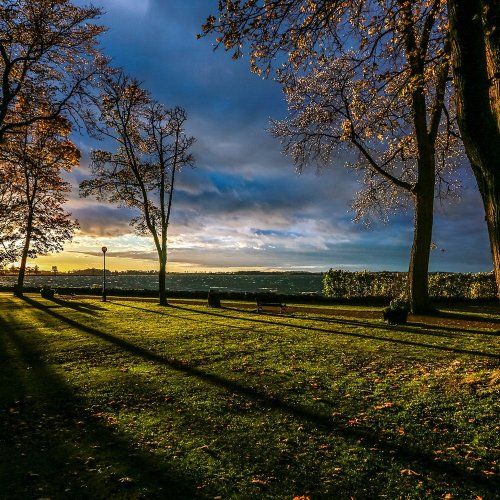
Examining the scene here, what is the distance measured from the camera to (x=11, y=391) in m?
7.77

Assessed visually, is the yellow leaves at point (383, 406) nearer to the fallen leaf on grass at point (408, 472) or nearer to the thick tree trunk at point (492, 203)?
the fallen leaf on grass at point (408, 472)

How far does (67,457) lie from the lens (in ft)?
16.4

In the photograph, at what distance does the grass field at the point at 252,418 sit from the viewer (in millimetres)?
4348

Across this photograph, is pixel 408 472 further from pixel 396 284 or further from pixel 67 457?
pixel 396 284

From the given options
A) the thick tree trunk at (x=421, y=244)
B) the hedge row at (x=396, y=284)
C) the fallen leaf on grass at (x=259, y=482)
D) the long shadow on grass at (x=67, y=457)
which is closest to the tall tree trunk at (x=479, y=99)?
the fallen leaf on grass at (x=259, y=482)

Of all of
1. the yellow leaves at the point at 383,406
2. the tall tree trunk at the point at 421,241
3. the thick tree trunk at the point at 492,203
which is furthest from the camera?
the tall tree trunk at the point at 421,241

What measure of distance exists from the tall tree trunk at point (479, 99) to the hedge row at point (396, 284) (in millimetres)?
23456

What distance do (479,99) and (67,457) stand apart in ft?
25.2

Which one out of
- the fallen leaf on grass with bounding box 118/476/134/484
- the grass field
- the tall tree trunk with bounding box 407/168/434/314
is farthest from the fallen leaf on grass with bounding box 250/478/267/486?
the tall tree trunk with bounding box 407/168/434/314

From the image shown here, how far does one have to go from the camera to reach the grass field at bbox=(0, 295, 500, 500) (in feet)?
14.3

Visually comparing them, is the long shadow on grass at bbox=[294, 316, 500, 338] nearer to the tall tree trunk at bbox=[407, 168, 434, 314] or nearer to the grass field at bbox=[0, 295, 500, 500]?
the grass field at bbox=[0, 295, 500, 500]

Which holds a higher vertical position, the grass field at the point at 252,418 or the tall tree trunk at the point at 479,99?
the tall tree trunk at the point at 479,99

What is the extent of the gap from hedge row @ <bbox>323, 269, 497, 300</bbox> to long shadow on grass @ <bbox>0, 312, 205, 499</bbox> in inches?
1010

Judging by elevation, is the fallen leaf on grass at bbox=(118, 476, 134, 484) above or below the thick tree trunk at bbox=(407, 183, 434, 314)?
below
